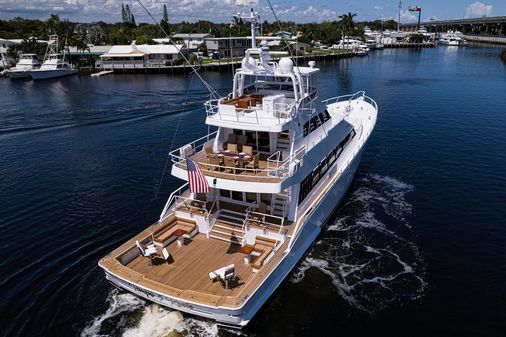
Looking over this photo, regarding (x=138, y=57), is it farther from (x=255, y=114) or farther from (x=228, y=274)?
(x=228, y=274)

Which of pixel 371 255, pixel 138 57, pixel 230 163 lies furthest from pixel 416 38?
pixel 230 163

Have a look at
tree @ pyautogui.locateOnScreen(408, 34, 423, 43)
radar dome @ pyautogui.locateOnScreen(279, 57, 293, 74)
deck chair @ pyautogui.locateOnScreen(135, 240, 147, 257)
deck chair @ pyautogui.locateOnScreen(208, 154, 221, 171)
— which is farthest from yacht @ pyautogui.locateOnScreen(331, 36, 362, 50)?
deck chair @ pyautogui.locateOnScreen(135, 240, 147, 257)

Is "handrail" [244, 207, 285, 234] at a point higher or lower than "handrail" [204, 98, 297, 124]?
lower

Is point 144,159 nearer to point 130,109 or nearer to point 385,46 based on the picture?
point 130,109

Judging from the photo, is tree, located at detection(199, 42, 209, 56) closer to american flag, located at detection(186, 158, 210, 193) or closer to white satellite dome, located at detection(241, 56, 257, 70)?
white satellite dome, located at detection(241, 56, 257, 70)

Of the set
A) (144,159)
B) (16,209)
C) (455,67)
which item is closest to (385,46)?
(455,67)
